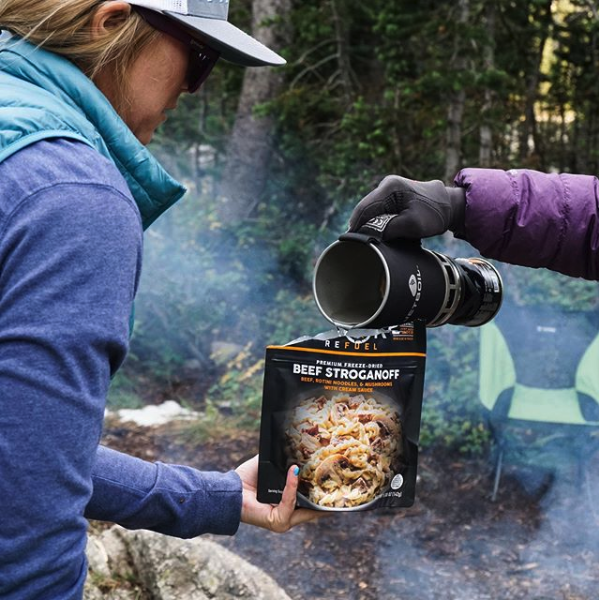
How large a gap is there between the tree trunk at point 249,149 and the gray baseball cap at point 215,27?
636 cm

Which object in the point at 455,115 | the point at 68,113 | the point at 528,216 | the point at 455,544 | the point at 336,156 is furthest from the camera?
the point at 336,156

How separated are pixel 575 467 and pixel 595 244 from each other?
2.88 metres

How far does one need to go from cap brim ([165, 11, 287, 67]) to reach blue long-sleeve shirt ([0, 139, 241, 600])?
0.32m

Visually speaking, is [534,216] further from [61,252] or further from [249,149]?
[249,149]

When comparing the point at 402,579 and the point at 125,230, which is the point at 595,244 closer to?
the point at 125,230

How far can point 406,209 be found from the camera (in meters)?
1.81

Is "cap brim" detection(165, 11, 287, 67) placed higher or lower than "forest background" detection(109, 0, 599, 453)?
higher

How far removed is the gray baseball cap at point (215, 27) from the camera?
1300 millimetres

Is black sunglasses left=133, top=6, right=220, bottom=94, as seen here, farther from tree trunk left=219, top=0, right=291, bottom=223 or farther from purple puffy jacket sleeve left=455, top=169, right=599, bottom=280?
tree trunk left=219, top=0, right=291, bottom=223

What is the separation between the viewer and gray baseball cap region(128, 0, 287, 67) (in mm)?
1300

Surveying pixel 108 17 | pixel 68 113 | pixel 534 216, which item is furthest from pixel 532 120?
pixel 68 113

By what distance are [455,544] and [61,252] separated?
345cm

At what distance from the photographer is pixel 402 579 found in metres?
3.74

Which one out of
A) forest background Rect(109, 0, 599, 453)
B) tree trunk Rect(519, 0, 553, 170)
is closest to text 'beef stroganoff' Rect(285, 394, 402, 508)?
forest background Rect(109, 0, 599, 453)
